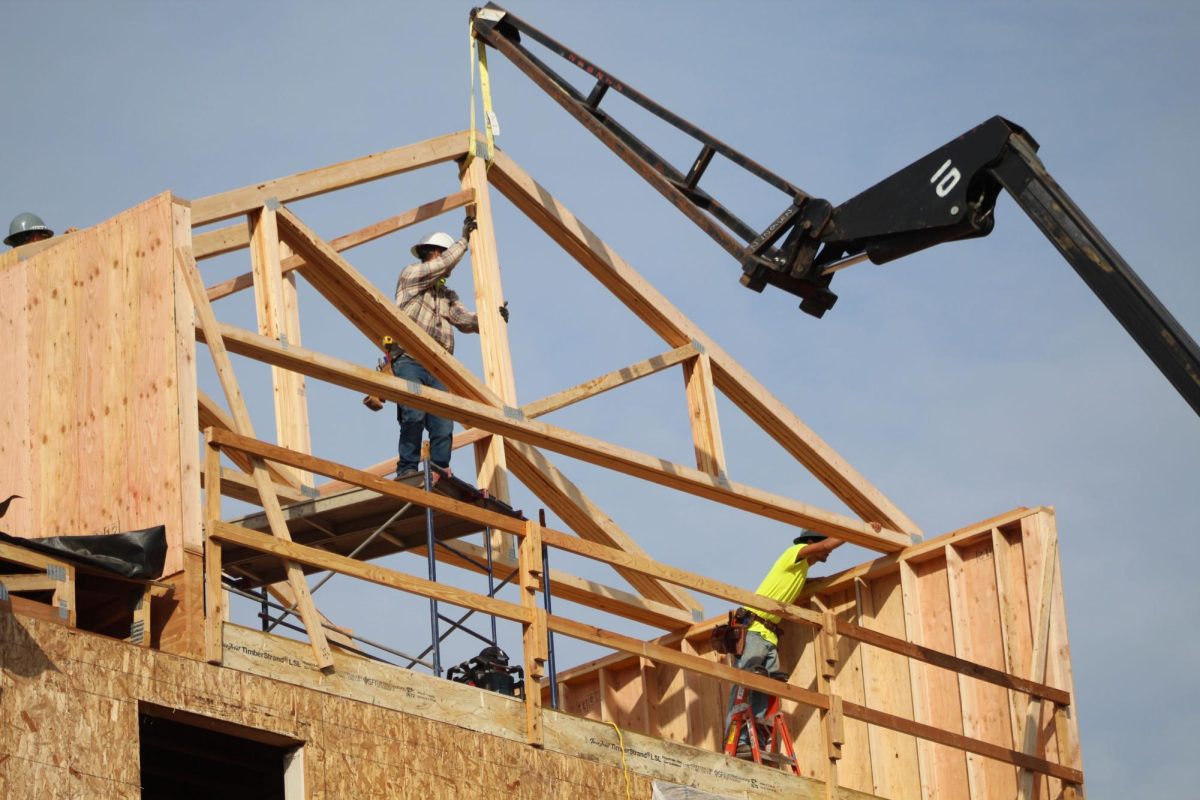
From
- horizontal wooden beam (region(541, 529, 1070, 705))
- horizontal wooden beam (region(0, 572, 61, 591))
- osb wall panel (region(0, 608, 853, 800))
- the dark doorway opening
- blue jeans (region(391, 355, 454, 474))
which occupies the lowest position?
osb wall panel (region(0, 608, 853, 800))

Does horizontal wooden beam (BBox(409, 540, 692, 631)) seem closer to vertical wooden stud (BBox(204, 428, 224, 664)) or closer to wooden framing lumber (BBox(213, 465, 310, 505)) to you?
wooden framing lumber (BBox(213, 465, 310, 505))

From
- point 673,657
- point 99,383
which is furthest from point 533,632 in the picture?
point 99,383

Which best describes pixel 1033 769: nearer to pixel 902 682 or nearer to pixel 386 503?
pixel 902 682

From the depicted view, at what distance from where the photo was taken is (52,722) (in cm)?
1036

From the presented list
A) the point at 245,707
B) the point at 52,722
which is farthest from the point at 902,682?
the point at 52,722

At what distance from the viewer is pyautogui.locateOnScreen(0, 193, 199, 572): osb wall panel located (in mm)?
12141

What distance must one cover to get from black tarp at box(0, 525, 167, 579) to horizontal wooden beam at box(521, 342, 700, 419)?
409 centimetres

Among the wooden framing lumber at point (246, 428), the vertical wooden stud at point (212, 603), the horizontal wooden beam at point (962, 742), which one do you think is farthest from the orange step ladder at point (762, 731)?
the vertical wooden stud at point (212, 603)

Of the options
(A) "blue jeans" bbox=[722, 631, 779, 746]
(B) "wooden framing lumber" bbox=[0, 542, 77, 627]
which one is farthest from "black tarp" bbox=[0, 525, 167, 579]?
(A) "blue jeans" bbox=[722, 631, 779, 746]

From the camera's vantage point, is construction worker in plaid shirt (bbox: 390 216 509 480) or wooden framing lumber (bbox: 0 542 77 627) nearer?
wooden framing lumber (bbox: 0 542 77 627)

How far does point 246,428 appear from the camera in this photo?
1215cm

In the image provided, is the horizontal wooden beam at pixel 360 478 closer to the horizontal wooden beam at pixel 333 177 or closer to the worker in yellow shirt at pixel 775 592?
the horizontal wooden beam at pixel 333 177

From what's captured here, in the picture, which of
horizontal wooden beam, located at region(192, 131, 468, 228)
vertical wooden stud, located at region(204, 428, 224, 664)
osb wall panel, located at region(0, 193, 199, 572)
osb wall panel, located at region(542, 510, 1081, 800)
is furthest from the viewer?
osb wall panel, located at region(542, 510, 1081, 800)

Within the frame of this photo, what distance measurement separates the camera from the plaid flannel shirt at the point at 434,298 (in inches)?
630
